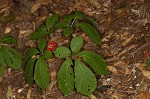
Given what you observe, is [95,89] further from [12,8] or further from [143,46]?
[12,8]

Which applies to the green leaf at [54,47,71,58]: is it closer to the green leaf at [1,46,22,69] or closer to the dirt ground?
the dirt ground

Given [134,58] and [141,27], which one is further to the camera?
[141,27]

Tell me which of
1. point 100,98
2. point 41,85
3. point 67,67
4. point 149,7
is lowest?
point 100,98

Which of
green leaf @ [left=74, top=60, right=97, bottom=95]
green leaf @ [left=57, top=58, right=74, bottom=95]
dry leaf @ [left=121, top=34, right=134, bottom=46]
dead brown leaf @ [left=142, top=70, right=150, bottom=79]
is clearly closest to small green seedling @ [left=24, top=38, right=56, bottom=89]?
green leaf @ [left=57, top=58, right=74, bottom=95]

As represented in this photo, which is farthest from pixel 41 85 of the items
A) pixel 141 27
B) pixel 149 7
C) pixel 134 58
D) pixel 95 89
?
pixel 149 7

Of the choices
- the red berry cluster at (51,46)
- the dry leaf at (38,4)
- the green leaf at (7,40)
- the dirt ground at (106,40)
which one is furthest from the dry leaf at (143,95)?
the dry leaf at (38,4)

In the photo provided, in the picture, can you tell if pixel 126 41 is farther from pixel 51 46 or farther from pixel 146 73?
pixel 51 46
